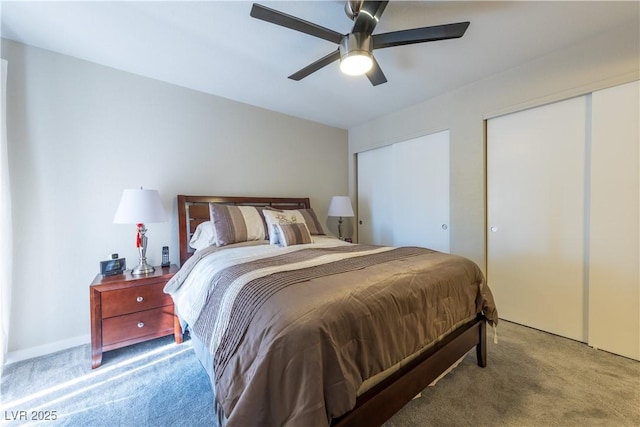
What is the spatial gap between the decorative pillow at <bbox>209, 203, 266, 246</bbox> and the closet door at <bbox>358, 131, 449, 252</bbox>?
2.00 meters

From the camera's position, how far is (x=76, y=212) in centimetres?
228

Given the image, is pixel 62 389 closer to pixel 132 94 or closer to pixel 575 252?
pixel 132 94

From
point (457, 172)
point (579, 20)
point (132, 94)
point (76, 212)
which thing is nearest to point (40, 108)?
point (132, 94)

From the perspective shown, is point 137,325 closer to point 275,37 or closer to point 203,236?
point 203,236

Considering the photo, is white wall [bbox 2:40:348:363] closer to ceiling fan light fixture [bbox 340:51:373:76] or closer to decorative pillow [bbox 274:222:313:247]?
decorative pillow [bbox 274:222:313:247]

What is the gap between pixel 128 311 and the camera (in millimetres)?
2061

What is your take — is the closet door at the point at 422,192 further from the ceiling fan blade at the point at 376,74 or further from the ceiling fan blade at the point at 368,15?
the ceiling fan blade at the point at 368,15

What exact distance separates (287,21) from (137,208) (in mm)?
1812

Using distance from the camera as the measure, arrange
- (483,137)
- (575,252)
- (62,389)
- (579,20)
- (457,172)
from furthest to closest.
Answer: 1. (457,172)
2. (483,137)
3. (575,252)
4. (579,20)
5. (62,389)

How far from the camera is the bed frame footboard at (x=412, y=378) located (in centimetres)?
113

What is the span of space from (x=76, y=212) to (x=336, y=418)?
8.84 feet

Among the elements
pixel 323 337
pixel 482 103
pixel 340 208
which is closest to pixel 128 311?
pixel 323 337

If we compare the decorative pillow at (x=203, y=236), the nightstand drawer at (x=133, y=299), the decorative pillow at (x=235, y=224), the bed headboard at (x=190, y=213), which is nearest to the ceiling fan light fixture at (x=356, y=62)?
the decorative pillow at (x=235, y=224)

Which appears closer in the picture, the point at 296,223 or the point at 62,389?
the point at 62,389
